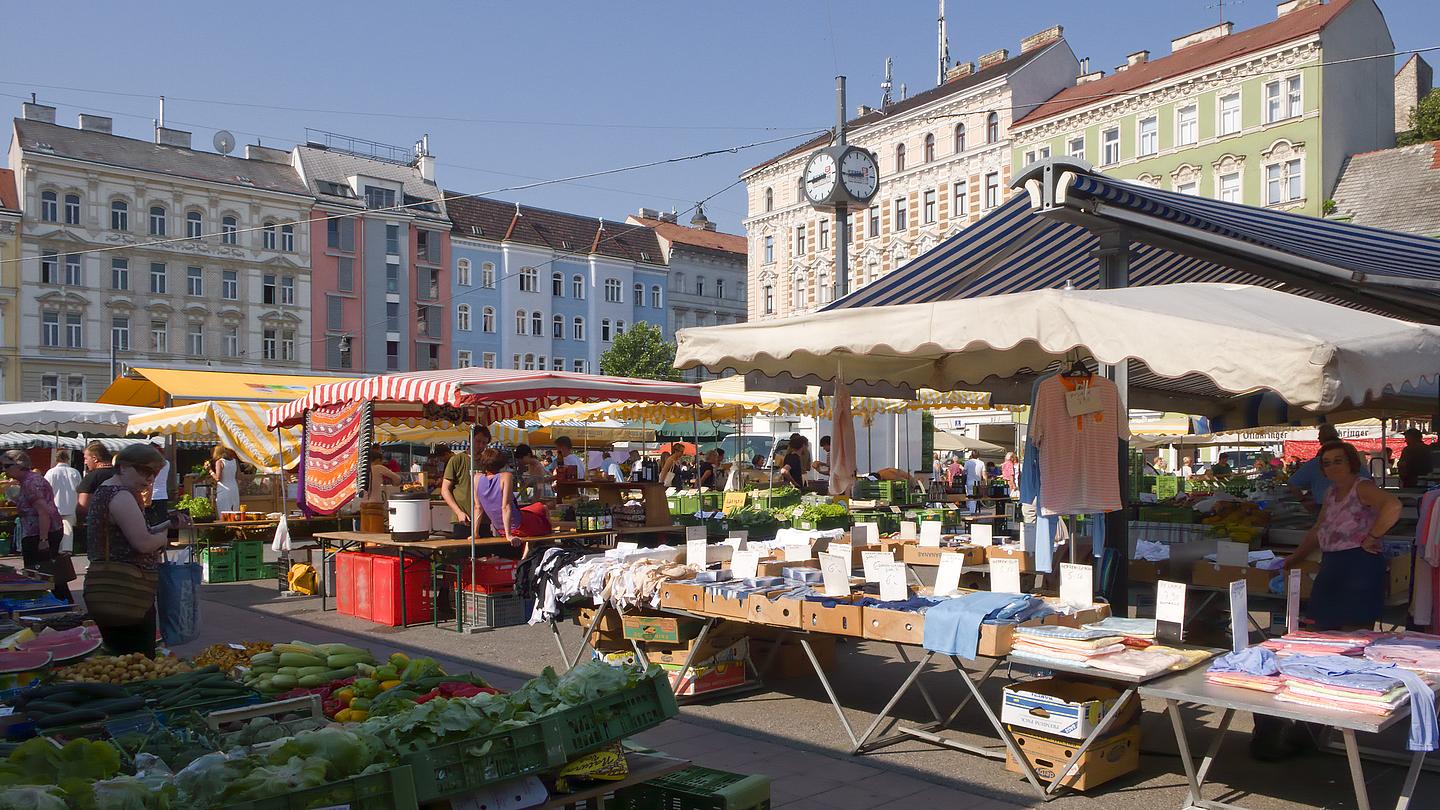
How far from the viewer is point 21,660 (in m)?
5.12

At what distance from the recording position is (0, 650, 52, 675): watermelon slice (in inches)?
199

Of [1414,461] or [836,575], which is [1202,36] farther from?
[836,575]

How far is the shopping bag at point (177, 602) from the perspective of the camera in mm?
9781

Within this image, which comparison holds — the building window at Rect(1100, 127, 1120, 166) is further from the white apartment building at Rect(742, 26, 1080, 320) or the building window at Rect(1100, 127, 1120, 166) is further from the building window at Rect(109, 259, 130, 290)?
the building window at Rect(109, 259, 130, 290)

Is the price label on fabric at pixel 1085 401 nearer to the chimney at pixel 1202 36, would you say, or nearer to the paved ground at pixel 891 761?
the paved ground at pixel 891 761

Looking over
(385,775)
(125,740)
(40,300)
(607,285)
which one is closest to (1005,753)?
(385,775)

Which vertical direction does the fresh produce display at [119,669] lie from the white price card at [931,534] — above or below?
below

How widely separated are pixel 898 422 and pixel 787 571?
2205 cm

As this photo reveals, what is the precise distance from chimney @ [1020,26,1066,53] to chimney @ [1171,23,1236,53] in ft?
15.4

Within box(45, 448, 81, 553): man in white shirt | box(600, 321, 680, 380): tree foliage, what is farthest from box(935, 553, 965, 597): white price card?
box(600, 321, 680, 380): tree foliage

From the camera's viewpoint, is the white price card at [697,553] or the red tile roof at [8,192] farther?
the red tile roof at [8,192]

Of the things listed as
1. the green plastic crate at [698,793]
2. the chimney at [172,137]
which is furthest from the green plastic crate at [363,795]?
the chimney at [172,137]

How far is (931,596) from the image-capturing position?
619cm

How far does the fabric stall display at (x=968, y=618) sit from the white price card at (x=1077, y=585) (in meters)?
0.27
